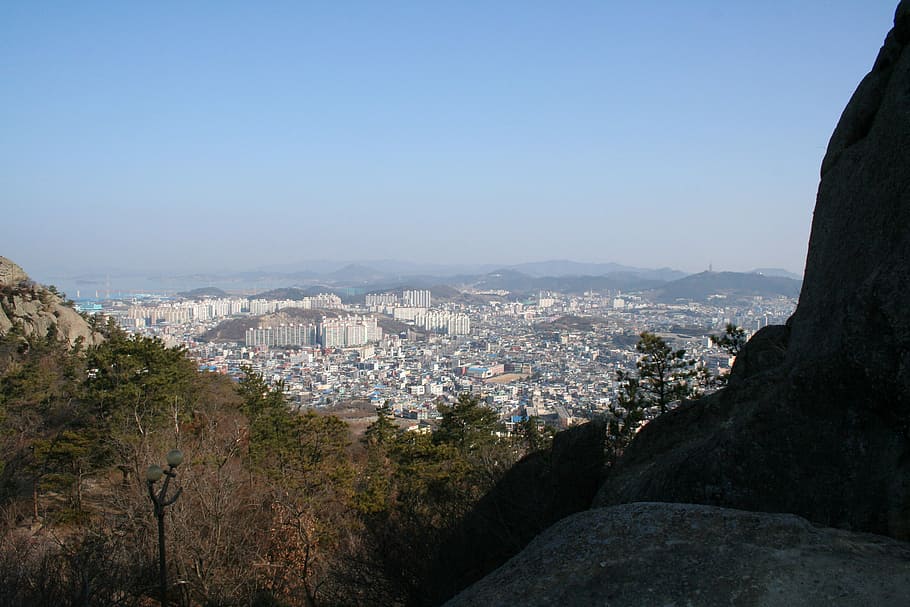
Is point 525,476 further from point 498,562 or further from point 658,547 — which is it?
point 658,547

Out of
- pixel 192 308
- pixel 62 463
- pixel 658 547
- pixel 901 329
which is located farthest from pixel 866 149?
pixel 192 308

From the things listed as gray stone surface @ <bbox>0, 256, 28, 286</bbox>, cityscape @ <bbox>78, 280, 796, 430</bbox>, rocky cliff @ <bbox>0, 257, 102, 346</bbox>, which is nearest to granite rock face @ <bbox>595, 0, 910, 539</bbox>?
cityscape @ <bbox>78, 280, 796, 430</bbox>

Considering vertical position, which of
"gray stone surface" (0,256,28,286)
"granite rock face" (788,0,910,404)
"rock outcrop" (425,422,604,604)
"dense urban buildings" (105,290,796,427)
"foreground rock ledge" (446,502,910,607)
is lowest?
"dense urban buildings" (105,290,796,427)

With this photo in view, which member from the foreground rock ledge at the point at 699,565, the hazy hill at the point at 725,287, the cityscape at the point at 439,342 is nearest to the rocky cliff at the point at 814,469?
the foreground rock ledge at the point at 699,565

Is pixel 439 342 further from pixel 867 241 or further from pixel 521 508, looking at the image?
pixel 867 241

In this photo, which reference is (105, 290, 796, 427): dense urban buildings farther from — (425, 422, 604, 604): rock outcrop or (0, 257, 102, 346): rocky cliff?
(425, 422, 604, 604): rock outcrop

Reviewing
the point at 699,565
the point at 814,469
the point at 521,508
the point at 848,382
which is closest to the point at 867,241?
the point at 848,382
